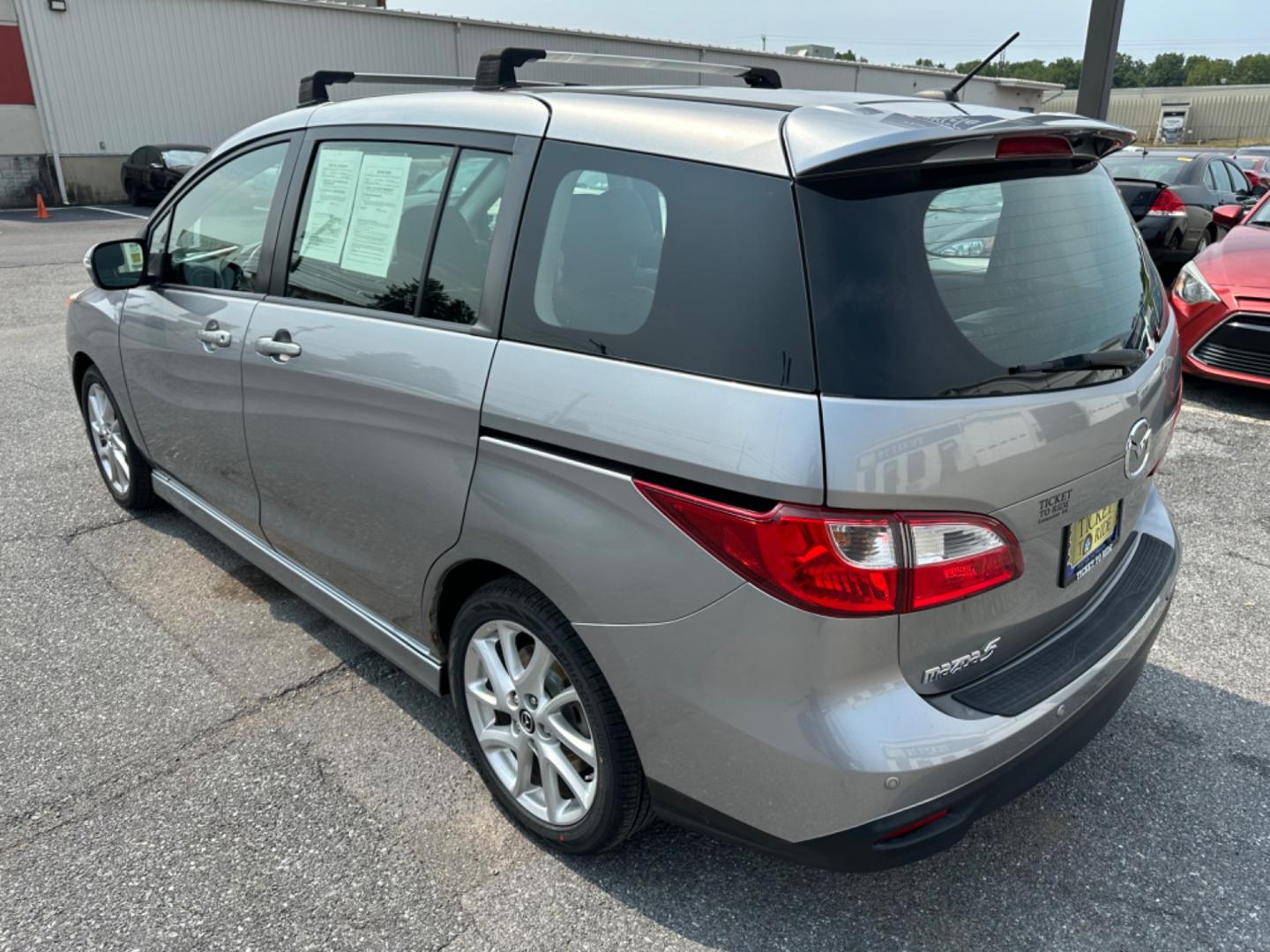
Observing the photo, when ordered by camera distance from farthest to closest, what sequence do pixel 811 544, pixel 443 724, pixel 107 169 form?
pixel 107 169 → pixel 443 724 → pixel 811 544

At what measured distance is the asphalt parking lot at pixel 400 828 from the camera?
226cm

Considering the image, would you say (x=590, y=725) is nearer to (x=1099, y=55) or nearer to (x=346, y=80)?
(x=346, y=80)

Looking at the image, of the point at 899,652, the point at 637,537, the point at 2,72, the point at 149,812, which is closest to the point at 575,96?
the point at 637,537

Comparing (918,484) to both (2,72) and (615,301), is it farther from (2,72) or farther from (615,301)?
(2,72)

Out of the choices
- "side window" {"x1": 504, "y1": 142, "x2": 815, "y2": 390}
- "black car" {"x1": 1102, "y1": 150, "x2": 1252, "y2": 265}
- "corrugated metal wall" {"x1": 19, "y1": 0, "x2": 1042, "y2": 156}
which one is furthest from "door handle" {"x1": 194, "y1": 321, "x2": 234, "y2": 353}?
"corrugated metal wall" {"x1": 19, "y1": 0, "x2": 1042, "y2": 156}

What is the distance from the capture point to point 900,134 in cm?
188

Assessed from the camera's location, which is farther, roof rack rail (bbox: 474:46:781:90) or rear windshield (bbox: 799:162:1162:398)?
roof rack rail (bbox: 474:46:781:90)

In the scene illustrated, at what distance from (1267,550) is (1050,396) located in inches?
120

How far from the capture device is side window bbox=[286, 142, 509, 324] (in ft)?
8.04

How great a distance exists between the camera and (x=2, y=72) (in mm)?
21625

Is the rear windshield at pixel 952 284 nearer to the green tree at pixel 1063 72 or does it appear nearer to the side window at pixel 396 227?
the side window at pixel 396 227

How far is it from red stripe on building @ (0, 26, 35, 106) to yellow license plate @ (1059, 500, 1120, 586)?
86.3ft

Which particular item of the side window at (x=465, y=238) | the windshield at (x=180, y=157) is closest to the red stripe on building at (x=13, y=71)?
the windshield at (x=180, y=157)

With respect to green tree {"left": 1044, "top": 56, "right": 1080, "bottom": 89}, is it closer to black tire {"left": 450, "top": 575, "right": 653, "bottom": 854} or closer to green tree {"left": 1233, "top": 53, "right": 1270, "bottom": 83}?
green tree {"left": 1233, "top": 53, "right": 1270, "bottom": 83}
